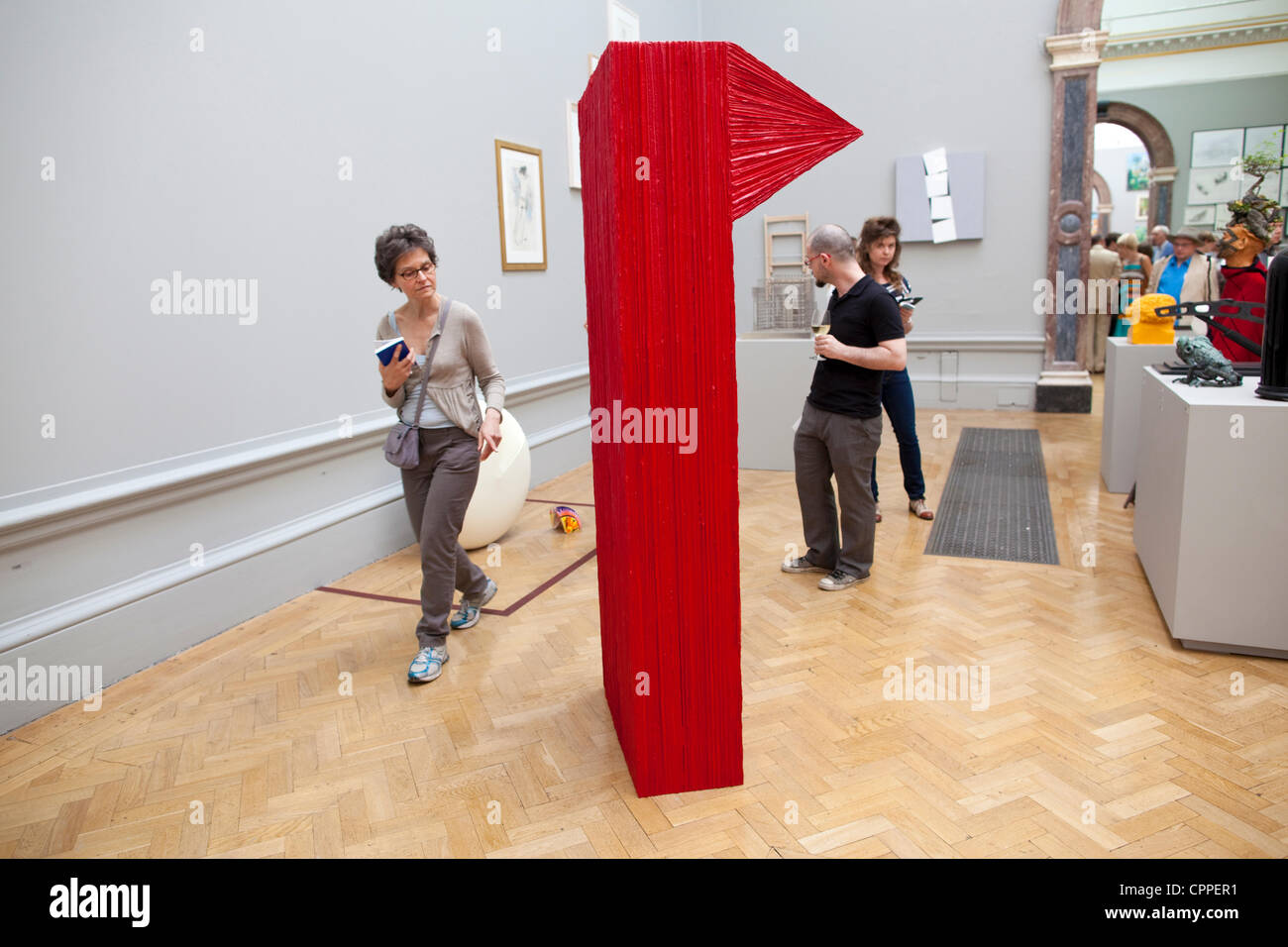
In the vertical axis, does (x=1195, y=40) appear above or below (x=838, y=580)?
above

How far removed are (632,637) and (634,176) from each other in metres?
1.29

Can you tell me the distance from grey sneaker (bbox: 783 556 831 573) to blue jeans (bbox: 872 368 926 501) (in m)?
0.89

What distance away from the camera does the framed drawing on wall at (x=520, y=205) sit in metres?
6.16

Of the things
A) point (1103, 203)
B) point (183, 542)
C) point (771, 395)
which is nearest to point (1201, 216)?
point (1103, 203)

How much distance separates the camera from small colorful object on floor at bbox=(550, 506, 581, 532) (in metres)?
5.38

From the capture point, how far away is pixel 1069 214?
28.6 feet

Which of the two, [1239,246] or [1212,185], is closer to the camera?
[1239,246]

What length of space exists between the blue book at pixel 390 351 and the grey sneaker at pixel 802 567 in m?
2.33

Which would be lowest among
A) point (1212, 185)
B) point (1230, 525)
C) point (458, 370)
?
point (1230, 525)

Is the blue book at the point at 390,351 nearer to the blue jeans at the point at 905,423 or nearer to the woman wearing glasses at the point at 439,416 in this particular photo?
the woman wearing glasses at the point at 439,416

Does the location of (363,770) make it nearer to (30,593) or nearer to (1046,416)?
(30,593)

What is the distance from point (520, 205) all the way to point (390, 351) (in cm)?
362

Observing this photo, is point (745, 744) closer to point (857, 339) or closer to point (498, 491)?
point (857, 339)

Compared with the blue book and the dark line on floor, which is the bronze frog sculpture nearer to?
the dark line on floor
